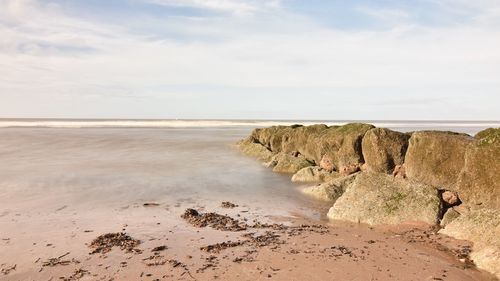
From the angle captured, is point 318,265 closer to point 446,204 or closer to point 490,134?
point 446,204

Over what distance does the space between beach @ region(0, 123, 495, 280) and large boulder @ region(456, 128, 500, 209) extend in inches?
64.7

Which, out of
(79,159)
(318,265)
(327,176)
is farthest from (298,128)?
(318,265)

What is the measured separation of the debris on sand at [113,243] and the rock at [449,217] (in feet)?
23.6

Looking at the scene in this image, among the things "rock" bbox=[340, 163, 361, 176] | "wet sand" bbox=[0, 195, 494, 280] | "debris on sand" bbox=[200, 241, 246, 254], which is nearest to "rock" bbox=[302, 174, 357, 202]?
"rock" bbox=[340, 163, 361, 176]

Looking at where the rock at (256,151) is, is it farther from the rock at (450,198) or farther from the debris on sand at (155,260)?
the debris on sand at (155,260)

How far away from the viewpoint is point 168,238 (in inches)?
374

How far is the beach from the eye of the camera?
7.52 metres

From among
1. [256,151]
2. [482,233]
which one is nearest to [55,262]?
[482,233]

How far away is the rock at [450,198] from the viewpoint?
1120 centimetres

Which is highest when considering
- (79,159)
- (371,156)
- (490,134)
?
(490,134)

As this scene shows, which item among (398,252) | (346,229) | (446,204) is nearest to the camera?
(398,252)

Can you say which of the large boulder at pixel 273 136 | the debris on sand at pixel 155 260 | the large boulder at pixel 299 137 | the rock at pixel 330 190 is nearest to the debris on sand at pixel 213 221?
the debris on sand at pixel 155 260

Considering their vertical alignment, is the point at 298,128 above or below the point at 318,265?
above

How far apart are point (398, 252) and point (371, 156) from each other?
24.9ft
